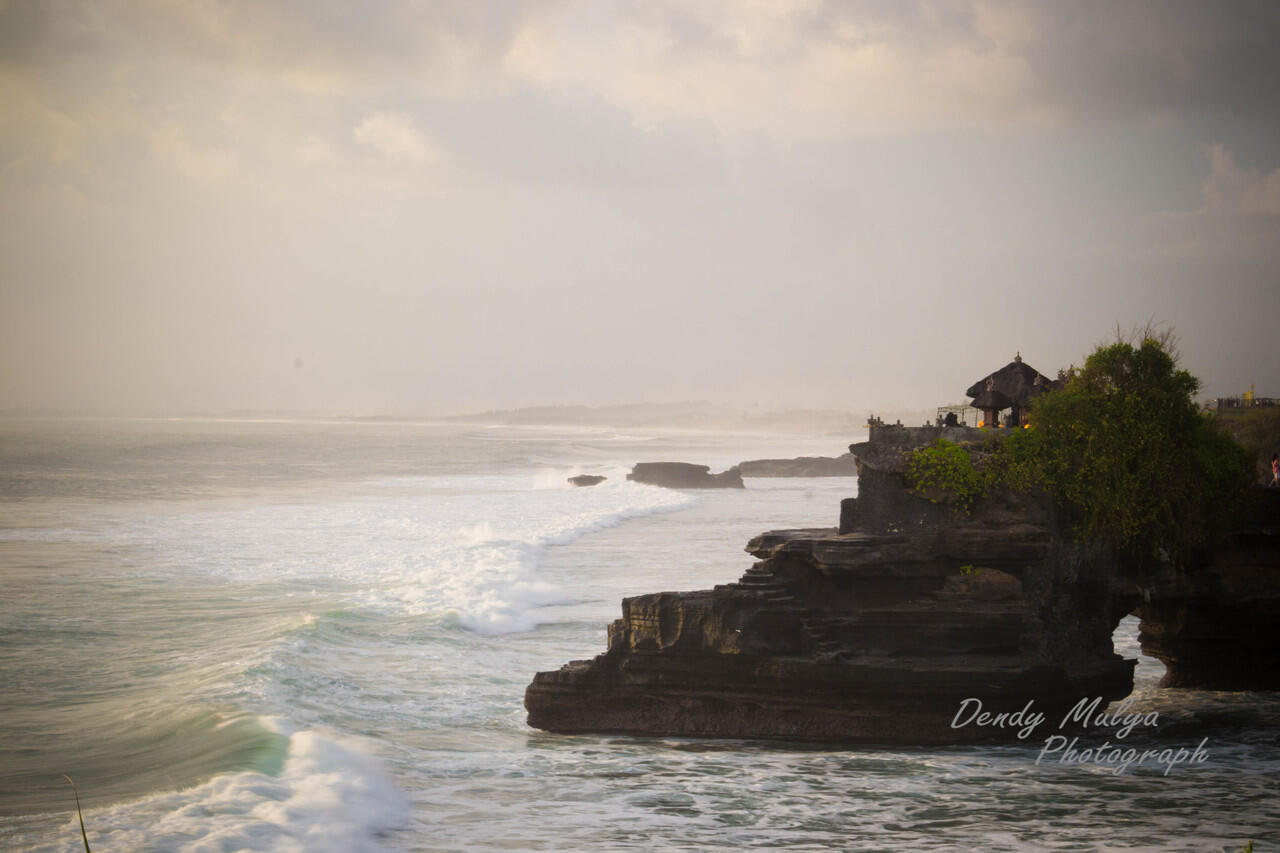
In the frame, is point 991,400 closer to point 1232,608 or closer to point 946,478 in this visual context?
point 946,478

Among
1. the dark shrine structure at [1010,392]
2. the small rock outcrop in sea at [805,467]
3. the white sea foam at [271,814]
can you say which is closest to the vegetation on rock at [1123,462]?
the dark shrine structure at [1010,392]

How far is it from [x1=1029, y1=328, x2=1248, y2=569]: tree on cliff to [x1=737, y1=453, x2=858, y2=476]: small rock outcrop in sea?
61.1 meters

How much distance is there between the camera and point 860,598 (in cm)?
1474

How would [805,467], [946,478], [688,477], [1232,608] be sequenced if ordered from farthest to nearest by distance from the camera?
[805,467], [688,477], [1232,608], [946,478]

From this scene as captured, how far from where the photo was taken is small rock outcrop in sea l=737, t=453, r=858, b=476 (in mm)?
77625

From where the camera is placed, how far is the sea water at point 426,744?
10883mm

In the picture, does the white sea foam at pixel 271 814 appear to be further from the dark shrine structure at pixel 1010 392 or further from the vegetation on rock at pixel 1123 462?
the dark shrine structure at pixel 1010 392

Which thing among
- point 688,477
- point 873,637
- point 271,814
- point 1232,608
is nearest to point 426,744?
point 271,814

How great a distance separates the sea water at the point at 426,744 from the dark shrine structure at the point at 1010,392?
18.1 feet

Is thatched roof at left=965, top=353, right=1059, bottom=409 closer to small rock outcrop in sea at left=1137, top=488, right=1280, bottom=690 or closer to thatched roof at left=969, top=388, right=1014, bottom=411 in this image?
thatched roof at left=969, top=388, right=1014, bottom=411

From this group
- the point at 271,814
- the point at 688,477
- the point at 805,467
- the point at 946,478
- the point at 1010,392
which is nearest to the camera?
the point at 271,814

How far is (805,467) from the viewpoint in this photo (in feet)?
256

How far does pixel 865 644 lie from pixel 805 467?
211 feet

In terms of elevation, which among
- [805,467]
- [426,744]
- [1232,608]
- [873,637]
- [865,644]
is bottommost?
[426,744]
